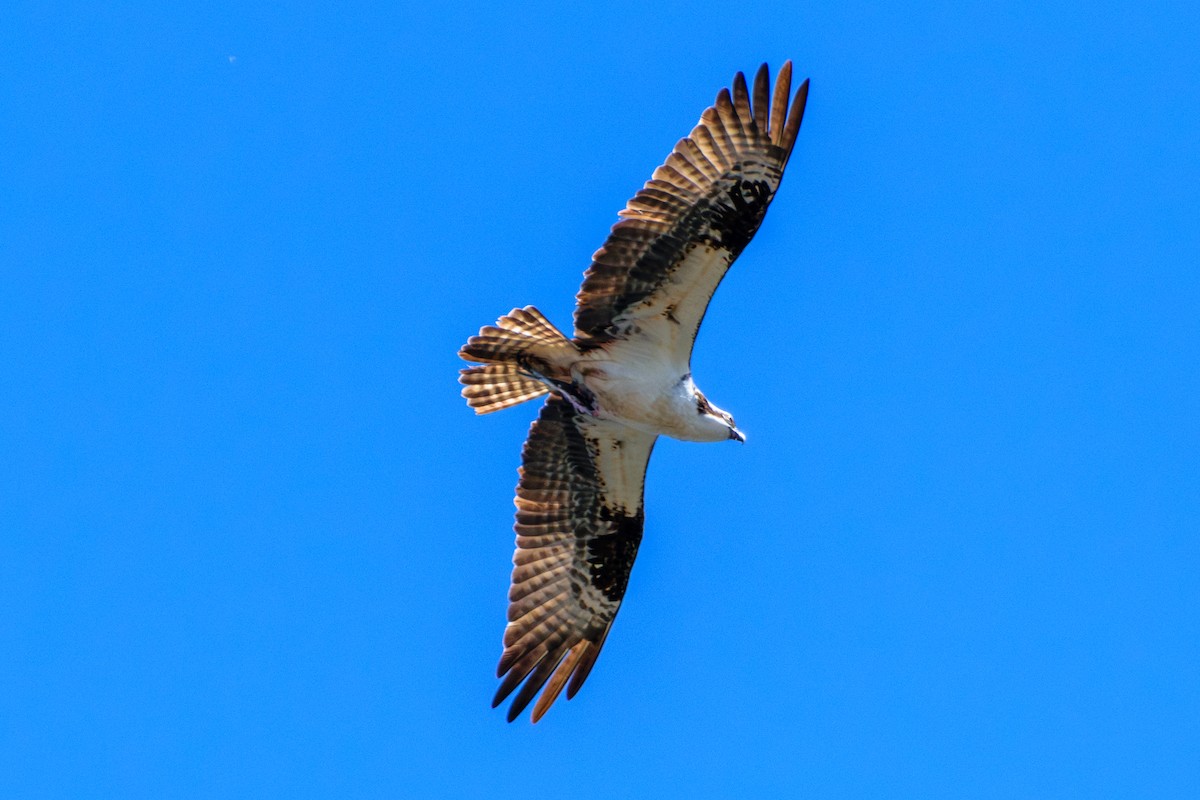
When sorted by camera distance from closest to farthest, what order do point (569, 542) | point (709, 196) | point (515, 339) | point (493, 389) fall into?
point (709, 196) < point (515, 339) < point (493, 389) < point (569, 542)

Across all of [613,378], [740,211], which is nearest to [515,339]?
[613,378]

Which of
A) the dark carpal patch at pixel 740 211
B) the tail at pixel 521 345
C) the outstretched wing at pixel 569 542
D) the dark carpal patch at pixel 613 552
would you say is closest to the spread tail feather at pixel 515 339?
the tail at pixel 521 345

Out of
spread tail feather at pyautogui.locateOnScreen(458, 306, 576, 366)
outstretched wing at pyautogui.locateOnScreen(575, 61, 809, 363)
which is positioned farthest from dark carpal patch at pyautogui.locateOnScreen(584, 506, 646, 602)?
outstretched wing at pyautogui.locateOnScreen(575, 61, 809, 363)

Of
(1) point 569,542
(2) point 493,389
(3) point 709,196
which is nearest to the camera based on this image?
(3) point 709,196

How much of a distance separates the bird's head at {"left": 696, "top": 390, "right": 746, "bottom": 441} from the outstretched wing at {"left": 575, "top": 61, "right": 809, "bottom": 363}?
100 centimetres

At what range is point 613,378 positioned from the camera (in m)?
13.8

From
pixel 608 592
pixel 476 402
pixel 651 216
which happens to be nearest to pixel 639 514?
A: pixel 608 592

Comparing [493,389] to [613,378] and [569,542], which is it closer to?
[613,378]

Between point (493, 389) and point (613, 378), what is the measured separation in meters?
1.25

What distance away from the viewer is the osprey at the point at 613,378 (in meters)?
13.1

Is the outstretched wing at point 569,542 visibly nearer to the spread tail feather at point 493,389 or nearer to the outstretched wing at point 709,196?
the spread tail feather at point 493,389

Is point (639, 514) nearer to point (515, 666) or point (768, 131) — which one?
point (515, 666)

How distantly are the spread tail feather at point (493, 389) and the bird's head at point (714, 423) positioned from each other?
139 centimetres

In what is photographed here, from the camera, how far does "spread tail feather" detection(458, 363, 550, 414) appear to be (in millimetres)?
14500
